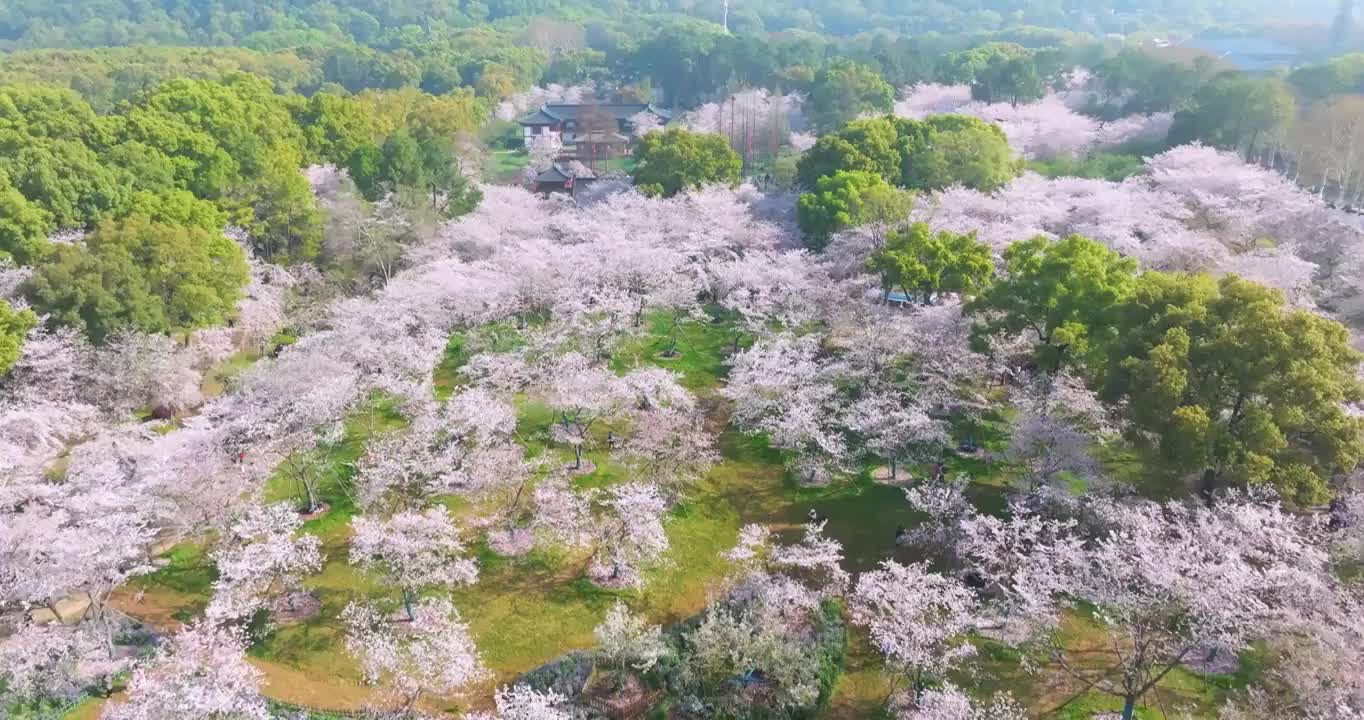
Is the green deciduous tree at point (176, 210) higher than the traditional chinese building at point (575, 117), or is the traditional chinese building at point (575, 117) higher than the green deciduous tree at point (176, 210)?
the green deciduous tree at point (176, 210)

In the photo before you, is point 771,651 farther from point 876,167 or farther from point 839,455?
point 876,167

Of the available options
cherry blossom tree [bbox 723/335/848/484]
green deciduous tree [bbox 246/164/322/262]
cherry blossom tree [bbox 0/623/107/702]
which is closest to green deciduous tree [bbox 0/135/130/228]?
green deciduous tree [bbox 246/164/322/262]

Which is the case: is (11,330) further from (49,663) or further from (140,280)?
(49,663)

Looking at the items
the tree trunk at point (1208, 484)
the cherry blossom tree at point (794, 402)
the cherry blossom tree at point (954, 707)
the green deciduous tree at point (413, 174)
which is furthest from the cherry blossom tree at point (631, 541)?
the green deciduous tree at point (413, 174)

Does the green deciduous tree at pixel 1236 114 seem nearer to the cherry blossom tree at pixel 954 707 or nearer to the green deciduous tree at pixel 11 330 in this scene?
the cherry blossom tree at pixel 954 707

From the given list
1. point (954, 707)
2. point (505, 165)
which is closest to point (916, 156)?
point (505, 165)

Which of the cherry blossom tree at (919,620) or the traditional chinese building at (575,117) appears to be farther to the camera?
the traditional chinese building at (575,117)

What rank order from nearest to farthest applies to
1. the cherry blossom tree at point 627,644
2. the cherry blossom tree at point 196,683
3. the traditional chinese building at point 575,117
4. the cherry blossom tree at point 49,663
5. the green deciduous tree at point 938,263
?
the cherry blossom tree at point 196,683 → the cherry blossom tree at point 49,663 → the cherry blossom tree at point 627,644 → the green deciduous tree at point 938,263 → the traditional chinese building at point 575,117

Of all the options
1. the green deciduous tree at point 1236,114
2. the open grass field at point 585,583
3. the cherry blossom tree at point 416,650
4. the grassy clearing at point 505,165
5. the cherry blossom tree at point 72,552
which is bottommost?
the open grass field at point 585,583
